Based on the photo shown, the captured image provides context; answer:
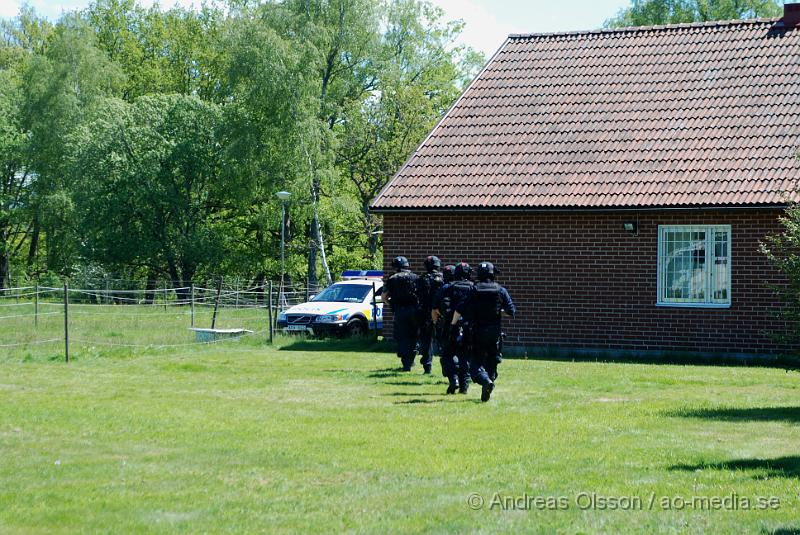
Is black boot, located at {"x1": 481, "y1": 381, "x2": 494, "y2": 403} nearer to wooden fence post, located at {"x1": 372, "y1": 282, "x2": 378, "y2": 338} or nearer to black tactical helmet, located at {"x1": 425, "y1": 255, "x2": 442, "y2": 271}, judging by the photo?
black tactical helmet, located at {"x1": 425, "y1": 255, "x2": 442, "y2": 271}

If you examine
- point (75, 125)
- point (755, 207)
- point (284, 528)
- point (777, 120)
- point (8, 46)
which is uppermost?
point (8, 46)

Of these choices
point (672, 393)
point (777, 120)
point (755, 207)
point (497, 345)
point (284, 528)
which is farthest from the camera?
point (777, 120)

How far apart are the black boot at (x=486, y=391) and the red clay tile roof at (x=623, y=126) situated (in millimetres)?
8288

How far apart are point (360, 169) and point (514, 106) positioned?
2617 centimetres

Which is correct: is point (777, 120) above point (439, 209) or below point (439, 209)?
above

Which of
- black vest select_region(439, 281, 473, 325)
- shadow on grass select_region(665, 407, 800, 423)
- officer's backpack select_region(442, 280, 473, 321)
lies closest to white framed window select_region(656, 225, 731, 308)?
black vest select_region(439, 281, 473, 325)

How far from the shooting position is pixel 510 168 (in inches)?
901

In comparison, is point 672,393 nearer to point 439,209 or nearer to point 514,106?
point 439,209

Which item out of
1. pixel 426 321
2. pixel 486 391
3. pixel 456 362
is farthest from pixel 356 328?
pixel 486 391

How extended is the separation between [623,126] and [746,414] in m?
11.3

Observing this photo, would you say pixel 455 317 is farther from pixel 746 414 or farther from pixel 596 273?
pixel 596 273

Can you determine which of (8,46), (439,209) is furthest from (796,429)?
(8,46)

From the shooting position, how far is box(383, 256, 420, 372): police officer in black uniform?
17750mm

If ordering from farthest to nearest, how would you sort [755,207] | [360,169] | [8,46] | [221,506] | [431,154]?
1. [8,46]
2. [360,169]
3. [431,154]
4. [755,207]
5. [221,506]
